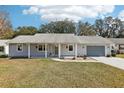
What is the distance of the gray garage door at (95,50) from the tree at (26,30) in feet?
64.4

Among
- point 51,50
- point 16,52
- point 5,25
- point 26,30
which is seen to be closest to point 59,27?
point 26,30

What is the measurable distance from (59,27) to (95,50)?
1931 centimetres

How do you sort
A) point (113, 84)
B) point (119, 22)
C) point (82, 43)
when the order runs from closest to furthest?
point (113, 84), point (82, 43), point (119, 22)

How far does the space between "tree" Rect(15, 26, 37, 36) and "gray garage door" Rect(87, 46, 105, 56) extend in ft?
64.4

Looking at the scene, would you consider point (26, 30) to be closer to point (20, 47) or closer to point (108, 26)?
point (20, 47)

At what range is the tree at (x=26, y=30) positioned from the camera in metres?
51.4

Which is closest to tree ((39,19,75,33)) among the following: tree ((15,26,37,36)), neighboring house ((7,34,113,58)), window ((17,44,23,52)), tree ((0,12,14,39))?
tree ((15,26,37,36))

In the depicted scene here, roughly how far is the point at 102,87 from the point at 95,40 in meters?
25.9

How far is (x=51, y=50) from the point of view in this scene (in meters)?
33.2

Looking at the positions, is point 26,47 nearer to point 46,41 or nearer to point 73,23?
point 46,41

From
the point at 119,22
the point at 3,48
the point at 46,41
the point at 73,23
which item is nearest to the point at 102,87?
the point at 46,41

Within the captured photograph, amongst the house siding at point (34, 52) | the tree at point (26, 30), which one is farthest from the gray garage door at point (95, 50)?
the tree at point (26, 30)

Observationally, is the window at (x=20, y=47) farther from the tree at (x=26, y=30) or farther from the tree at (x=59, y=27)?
the tree at (x=59, y=27)
